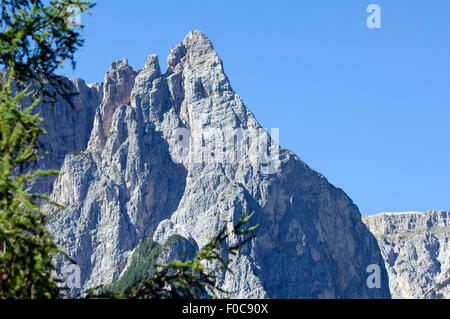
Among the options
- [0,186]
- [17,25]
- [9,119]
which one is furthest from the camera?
[17,25]

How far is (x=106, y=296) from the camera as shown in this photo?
13.4 m

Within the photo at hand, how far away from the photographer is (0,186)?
12.1 m

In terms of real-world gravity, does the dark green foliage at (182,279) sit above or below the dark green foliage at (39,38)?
below

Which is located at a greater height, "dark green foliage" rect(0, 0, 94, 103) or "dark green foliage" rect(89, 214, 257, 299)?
"dark green foliage" rect(0, 0, 94, 103)

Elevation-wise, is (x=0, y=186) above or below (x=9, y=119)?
below

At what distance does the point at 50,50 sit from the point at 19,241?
5.10 metres

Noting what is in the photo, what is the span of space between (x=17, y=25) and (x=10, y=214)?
14.7 feet
